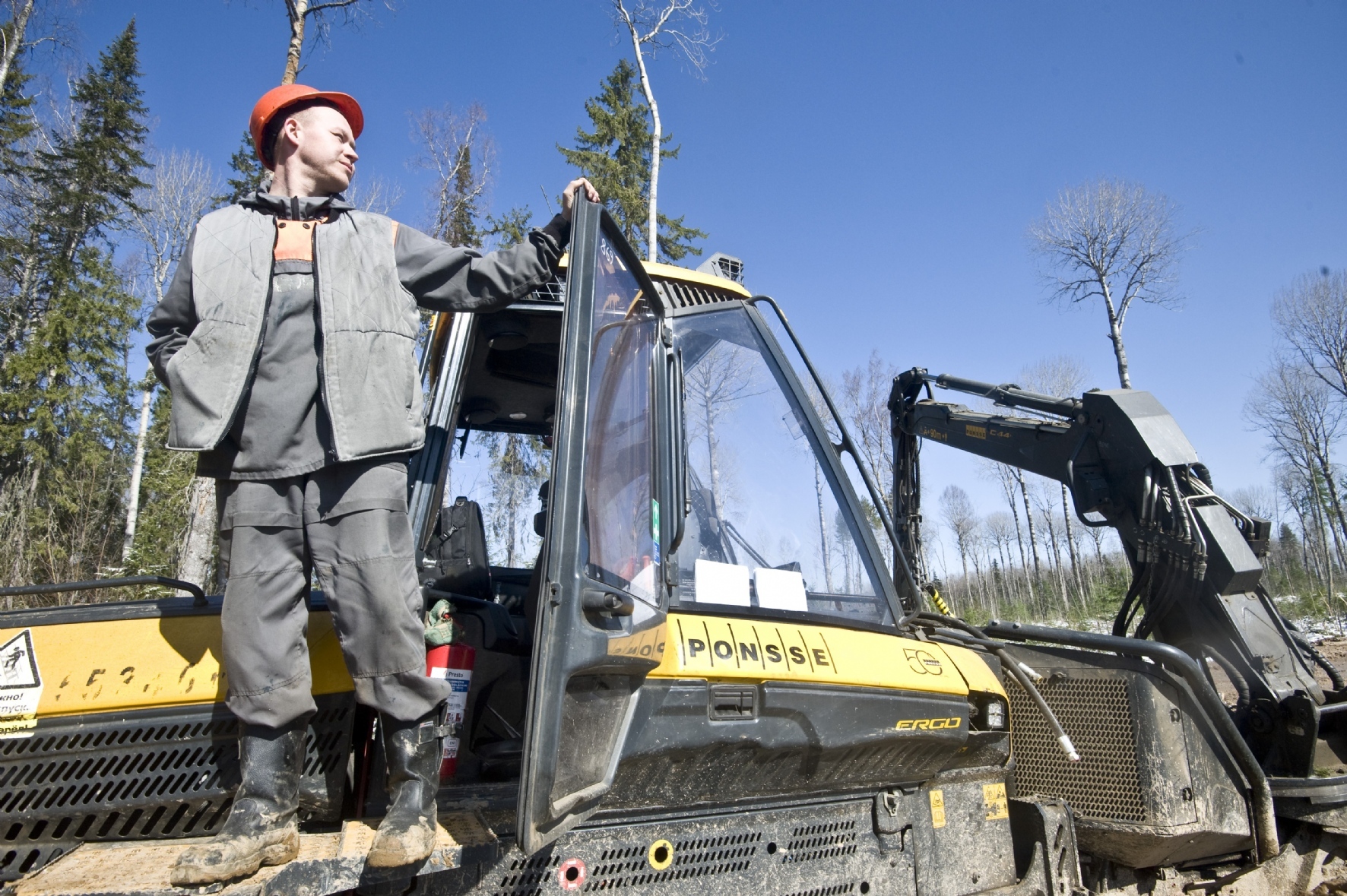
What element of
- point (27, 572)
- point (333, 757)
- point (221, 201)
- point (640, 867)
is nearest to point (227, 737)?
point (333, 757)

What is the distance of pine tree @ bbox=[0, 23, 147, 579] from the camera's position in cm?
1852

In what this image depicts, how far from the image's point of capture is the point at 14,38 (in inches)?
810

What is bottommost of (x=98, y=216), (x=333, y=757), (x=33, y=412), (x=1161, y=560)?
(x=333, y=757)

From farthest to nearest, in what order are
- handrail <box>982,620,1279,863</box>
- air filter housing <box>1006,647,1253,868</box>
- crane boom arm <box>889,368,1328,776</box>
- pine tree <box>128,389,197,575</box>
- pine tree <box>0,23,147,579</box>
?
1. pine tree <box>0,23,147,579</box>
2. pine tree <box>128,389,197,575</box>
3. crane boom arm <box>889,368,1328,776</box>
4. handrail <box>982,620,1279,863</box>
5. air filter housing <box>1006,647,1253,868</box>

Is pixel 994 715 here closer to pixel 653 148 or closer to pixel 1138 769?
pixel 1138 769

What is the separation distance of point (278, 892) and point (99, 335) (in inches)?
1049

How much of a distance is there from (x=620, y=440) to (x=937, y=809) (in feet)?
5.64

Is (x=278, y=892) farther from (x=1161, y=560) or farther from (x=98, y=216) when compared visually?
(x=98, y=216)

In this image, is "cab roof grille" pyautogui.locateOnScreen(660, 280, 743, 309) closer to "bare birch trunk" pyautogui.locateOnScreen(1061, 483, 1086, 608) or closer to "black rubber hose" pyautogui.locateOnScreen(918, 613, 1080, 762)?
"black rubber hose" pyautogui.locateOnScreen(918, 613, 1080, 762)

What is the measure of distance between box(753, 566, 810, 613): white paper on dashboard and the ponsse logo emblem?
1.51 ft

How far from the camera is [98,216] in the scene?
86.3 feet

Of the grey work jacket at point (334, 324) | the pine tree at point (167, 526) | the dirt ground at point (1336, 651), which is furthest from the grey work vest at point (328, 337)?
the dirt ground at point (1336, 651)

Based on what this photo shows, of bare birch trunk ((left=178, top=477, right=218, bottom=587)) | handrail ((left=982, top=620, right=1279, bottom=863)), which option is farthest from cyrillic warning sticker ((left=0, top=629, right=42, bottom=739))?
bare birch trunk ((left=178, top=477, right=218, bottom=587))

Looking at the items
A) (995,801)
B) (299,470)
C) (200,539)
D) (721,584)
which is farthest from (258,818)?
(200,539)
